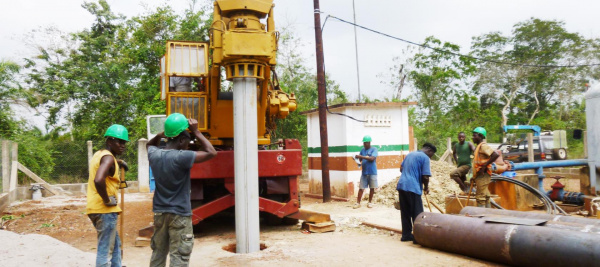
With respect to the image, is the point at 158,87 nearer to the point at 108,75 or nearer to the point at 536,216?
the point at 108,75

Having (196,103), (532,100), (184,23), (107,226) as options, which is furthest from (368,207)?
(532,100)

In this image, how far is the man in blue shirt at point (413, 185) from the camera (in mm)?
6754

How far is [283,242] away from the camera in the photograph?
686cm

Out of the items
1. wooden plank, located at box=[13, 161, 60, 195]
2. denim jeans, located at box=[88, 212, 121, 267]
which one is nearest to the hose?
denim jeans, located at box=[88, 212, 121, 267]

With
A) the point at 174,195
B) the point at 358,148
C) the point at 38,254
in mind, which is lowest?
the point at 38,254

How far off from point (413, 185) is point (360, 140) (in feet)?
18.5

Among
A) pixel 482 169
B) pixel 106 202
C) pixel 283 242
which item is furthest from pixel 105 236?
pixel 482 169

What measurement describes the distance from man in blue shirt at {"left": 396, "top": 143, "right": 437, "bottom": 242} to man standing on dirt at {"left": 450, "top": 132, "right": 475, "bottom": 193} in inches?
110

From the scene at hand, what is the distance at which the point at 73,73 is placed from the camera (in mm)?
21453

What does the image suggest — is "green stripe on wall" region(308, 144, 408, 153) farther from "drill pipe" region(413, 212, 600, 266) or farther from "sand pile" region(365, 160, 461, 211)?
"drill pipe" region(413, 212, 600, 266)

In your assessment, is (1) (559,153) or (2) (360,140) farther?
(1) (559,153)

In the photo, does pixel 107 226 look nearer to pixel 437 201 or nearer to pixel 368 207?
pixel 368 207

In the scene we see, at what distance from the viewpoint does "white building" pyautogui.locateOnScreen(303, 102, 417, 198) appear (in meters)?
12.2

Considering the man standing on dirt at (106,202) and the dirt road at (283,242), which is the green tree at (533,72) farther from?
the man standing on dirt at (106,202)
